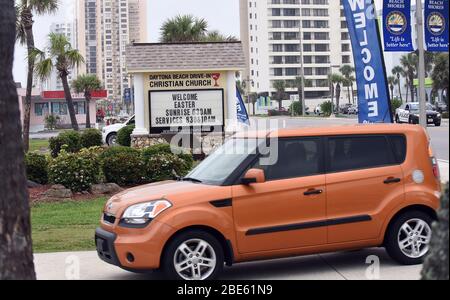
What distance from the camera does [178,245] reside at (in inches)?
277

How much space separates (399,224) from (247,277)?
183 cm

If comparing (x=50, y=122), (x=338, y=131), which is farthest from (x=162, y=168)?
(x=50, y=122)

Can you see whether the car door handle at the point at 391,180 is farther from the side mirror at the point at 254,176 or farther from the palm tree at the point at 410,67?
the palm tree at the point at 410,67

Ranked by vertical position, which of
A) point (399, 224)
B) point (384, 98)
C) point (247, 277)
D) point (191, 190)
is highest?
point (384, 98)

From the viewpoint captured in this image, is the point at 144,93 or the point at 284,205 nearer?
the point at 284,205

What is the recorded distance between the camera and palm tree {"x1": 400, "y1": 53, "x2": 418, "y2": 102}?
96.5 meters

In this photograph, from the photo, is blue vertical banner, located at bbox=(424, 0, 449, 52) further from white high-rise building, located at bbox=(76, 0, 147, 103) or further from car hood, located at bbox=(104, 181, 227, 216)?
white high-rise building, located at bbox=(76, 0, 147, 103)

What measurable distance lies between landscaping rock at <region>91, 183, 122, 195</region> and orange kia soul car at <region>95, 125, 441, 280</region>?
719 centimetres

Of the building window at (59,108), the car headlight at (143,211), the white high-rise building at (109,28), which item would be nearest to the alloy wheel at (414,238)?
the car headlight at (143,211)

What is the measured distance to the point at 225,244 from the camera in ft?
23.7

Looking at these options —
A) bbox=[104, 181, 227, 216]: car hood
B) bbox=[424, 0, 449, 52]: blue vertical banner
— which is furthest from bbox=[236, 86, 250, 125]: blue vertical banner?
bbox=[104, 181, 227, 216]: car hood

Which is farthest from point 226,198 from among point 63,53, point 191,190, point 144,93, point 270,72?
point 270,72

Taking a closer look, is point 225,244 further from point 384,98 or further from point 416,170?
point 384,98
